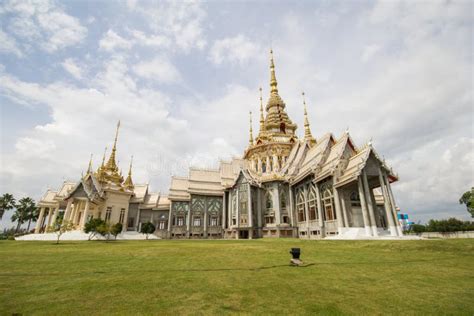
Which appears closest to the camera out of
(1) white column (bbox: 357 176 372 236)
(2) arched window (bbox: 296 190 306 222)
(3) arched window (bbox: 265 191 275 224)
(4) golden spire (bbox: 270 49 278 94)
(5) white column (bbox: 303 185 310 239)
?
(1) white column (bbox: 357 176 372 236)

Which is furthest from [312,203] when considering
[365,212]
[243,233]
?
[243,233]

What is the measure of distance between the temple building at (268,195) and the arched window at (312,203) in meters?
0.13

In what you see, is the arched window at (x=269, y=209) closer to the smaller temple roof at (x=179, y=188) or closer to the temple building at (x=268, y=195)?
the temple building at (x=268, y=195)

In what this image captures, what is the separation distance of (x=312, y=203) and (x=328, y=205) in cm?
361

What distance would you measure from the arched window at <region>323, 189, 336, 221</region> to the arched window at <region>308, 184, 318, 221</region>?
2.13 meters

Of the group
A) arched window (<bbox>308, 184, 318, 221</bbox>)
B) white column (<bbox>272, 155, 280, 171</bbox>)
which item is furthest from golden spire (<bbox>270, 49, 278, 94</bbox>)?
arched window (<bbox>308, 184, 318, 221</bbox>)

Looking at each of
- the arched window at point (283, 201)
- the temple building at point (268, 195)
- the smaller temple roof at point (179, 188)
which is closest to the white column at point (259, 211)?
the temple building at point (268, 195)

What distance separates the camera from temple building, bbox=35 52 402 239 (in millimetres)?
23344

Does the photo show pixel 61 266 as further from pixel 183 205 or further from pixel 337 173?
pixel 183 205

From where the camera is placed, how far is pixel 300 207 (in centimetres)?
3241

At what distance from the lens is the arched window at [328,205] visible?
25062 mm

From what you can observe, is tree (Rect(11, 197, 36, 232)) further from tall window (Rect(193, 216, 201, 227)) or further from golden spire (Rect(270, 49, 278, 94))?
golden spire (Rect(270, 49, 278, 94))

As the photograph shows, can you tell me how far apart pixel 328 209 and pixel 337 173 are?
175 inches

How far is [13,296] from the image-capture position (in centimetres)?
554
